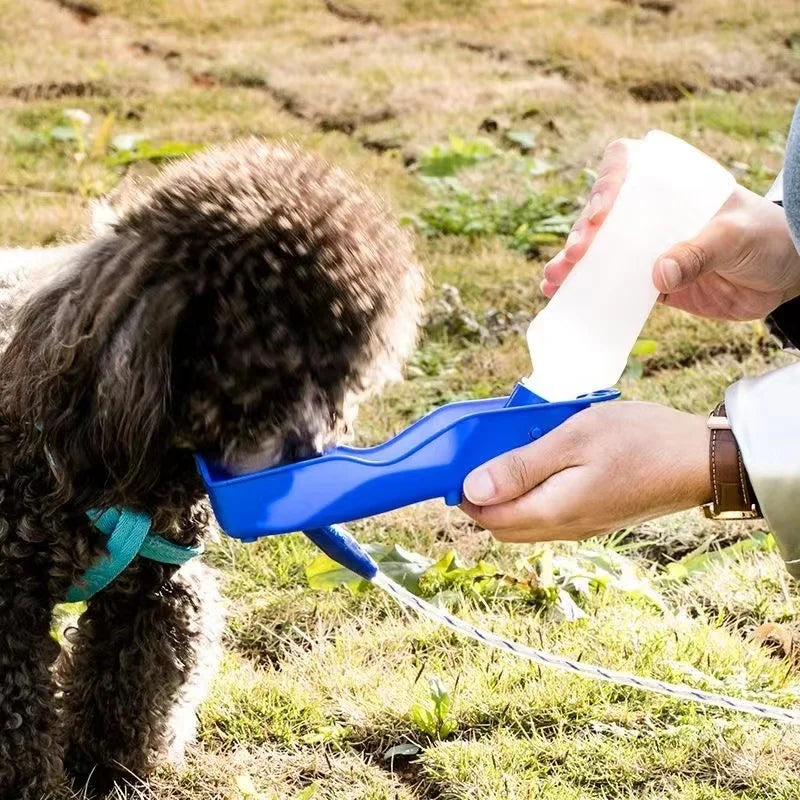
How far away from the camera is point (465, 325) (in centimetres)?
466

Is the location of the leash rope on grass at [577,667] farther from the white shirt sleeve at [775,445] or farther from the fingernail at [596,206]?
the fingernail at [596,206]

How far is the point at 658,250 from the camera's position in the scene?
232 cm

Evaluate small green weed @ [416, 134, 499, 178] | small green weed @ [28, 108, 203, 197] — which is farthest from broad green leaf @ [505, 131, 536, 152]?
small green weed @ [28, 108, 203, 197]

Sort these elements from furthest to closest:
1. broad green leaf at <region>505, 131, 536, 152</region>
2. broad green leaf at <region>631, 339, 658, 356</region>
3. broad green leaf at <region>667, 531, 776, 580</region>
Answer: broad green leaf at <region>505, 131, 536, 152</region>, broad green leaf at <region>631, 339, 658, 356</region>, broad green leaf at <region>667, 531, 776, 580</region>

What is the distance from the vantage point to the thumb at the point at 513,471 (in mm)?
2039

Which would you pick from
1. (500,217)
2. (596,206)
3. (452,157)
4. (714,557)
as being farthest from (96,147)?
(596,206)

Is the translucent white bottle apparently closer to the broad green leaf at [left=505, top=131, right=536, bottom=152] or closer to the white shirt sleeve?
the white shirt sleeve

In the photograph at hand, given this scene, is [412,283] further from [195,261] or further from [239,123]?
[239,123]

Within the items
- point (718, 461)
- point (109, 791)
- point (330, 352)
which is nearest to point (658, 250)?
point (718, 461)

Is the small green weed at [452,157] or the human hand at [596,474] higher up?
the human hand at [596,474]

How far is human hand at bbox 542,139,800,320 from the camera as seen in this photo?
2432mm

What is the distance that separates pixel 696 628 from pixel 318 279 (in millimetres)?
1460

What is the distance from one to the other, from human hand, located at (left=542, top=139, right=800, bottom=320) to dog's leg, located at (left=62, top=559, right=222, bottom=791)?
1057mm

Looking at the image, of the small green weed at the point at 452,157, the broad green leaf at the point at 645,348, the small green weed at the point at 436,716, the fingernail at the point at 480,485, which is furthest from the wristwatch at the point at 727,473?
the small green weed at the point at 452,157
